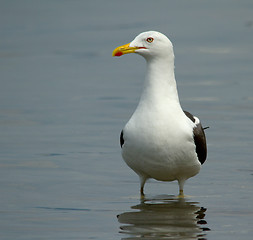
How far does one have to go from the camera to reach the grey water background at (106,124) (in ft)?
29.3

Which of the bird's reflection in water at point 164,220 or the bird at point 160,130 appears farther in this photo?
the bird at point 160,130

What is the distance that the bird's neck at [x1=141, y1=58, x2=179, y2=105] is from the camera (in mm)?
9523

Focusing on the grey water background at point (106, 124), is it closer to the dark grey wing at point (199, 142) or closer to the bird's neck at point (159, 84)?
the dark grey wing at point (199, 142)

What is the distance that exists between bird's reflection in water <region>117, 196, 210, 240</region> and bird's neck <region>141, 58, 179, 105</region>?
119 cm

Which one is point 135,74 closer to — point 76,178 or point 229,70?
point 229,70

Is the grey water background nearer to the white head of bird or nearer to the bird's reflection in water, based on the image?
the bird's reflection in water

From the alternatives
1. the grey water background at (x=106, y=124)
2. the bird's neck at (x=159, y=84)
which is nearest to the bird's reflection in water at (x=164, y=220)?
the grey water background at (x=106, y=124)

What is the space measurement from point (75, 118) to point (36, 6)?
17036 millimetres

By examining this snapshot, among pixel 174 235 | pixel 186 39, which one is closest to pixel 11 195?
pixel 174 235

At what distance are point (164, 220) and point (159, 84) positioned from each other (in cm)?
163

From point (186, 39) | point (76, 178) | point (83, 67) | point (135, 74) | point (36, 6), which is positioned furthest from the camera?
point (36, 6)

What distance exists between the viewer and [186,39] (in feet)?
74.4

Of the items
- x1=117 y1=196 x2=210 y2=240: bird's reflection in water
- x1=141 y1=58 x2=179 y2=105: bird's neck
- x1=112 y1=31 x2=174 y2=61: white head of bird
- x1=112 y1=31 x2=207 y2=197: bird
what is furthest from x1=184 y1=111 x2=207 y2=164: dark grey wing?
x1=112 y1=31 x2=174 y2=61: white head of bird

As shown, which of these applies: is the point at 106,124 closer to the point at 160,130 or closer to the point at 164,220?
the point at 160,130
